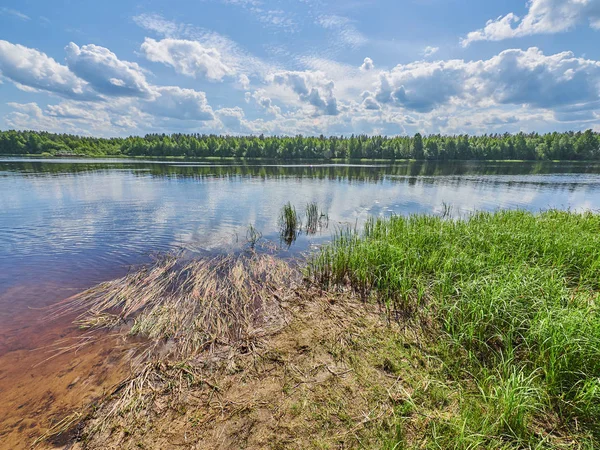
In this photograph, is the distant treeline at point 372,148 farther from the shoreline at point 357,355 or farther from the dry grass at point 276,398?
the dry grass at point 276,398

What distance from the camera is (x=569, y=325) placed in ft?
13.5

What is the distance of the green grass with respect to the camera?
10.8 ft

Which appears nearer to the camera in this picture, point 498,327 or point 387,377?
point 387,377

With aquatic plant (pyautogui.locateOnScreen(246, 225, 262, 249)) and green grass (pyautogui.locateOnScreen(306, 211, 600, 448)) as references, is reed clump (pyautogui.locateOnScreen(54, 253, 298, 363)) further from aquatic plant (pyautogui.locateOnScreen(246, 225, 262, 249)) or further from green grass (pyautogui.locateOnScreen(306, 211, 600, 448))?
aquatic plant (pyautogui.locateOnScreen(246, 225, 262, 249))

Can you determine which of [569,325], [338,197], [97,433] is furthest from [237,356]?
[338,197]

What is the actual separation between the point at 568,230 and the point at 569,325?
887cm

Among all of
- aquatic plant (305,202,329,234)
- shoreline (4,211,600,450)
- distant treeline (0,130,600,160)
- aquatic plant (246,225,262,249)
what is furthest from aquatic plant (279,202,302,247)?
distant treeline (0,130,600,160)

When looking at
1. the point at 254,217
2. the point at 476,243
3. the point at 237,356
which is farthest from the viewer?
the point at 254,217

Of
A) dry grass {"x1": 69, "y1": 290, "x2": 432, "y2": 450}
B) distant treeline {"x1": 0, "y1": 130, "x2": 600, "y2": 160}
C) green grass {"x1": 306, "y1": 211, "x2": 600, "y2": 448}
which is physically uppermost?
distant treeline {"x1": 0, "y1": 130, "x2": 600, "y2": 160}

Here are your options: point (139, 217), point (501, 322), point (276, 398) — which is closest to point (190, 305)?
point (276, 398)

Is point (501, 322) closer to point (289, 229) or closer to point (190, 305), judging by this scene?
point (190, 305)

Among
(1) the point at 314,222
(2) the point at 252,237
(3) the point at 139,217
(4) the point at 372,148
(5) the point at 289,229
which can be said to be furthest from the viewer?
(4) the point at 372,148

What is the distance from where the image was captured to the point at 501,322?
4.93m

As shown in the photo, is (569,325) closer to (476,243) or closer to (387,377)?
(387,377)
